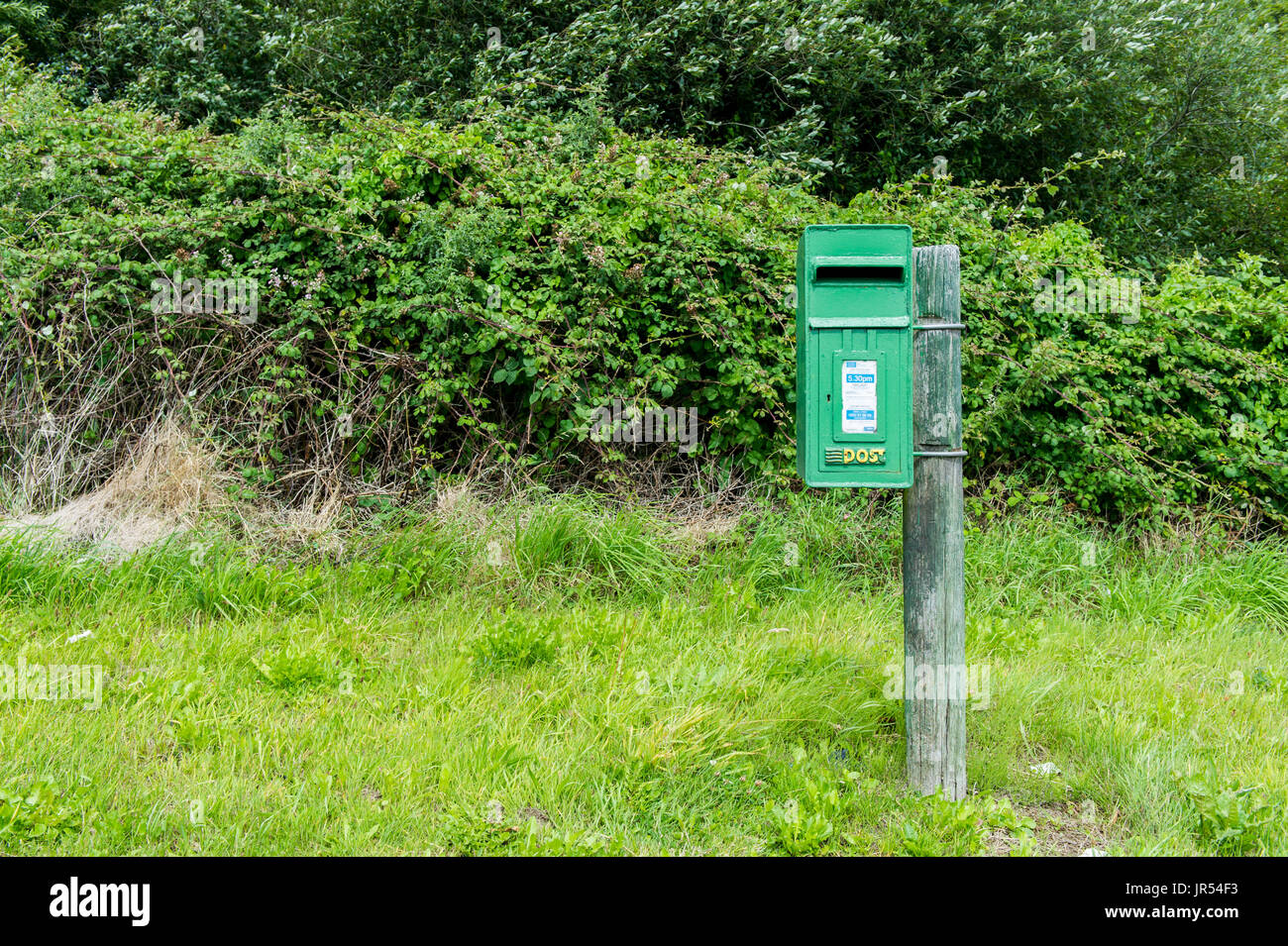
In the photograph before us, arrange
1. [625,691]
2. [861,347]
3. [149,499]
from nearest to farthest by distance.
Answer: [861,347] → [625,691] → [149,499]

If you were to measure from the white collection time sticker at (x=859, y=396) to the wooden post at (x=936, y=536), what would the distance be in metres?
0.19

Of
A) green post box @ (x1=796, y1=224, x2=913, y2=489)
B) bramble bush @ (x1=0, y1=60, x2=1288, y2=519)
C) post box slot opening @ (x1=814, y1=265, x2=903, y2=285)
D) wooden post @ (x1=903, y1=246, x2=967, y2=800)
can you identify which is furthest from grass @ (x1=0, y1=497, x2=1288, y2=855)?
post box slot opening @ (x1=814, y1=265, x2=903, y2=285)

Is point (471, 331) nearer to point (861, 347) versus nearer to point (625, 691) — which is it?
point (625, 691)

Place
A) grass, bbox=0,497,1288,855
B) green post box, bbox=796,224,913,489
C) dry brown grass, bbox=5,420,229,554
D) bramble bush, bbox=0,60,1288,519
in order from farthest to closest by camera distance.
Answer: bramble bush, bbox=0,60,1288,519 → dry brown grass, bbox=5,420,229,554 → green post box, bbox=796,224,913,489 → grass, bbox=0,497,1288,855

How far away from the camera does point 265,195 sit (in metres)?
5.49

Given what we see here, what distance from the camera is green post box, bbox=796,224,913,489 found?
9.64 feet

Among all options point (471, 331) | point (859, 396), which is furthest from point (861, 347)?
point (471, 331)

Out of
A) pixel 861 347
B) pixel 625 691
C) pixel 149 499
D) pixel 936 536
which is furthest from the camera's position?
pixel 149 499

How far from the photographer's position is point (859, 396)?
2.96 metres

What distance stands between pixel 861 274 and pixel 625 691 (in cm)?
187

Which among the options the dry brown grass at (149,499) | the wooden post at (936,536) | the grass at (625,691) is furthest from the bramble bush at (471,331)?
the wooden post at (936,536)

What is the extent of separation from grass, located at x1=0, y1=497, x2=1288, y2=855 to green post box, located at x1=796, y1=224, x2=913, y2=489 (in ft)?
3.66

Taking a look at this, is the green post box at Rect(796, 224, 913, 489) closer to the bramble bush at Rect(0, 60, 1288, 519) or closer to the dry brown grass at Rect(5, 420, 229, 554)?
the bramble bush at Rect(0, 60, 1288, 519)
